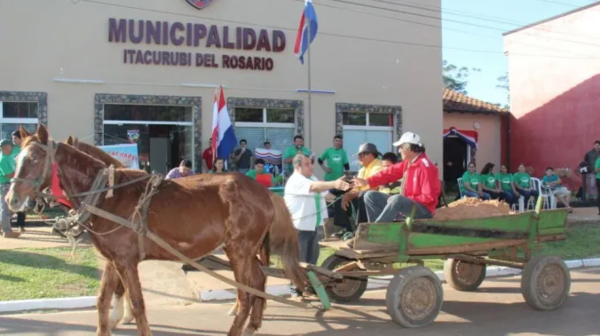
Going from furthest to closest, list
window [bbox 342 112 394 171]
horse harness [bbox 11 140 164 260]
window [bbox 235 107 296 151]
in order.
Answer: window [bbox 342 112 394 171] < window [bbox 235 107 296 151] < horse harness [bbox 11 140 164 260]

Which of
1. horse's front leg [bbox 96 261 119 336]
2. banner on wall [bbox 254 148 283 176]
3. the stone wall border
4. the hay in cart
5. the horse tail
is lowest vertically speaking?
horse's front leg [bbox 96 261 119 336]

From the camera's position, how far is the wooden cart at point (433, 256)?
6.41 m

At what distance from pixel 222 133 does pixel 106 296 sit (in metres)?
8.66

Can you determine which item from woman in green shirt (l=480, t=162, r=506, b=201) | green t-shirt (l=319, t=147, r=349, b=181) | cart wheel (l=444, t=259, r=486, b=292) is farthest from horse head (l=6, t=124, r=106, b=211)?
woman in green shirt (l=480, t=162, r=506, b=201)

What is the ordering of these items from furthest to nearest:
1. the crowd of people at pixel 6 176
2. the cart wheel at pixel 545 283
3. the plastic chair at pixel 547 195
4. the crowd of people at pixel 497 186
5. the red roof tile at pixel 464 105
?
1. the red roof tile at pixel 464 105
2. the plastic chair at pixel 547 195
3. the crowd of people at pixel 497 186
4. the crowd of people at pixel 6 176
5. the cart wheel at pixel 545 283

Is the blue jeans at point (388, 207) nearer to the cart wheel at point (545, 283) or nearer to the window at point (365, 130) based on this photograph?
the cart wheel at point (545, 283)

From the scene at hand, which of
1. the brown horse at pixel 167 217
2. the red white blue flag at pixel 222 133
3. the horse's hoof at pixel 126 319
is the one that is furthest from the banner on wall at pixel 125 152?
the brown horse at pixel 167 217

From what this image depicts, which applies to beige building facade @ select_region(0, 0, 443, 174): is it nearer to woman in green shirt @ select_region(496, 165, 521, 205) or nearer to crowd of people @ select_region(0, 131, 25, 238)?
woman in green shirt @ select_region(496, 165, 521, 205)

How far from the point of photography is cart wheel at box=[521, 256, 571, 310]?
23.9 ft

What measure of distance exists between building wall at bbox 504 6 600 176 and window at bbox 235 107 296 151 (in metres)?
12.1

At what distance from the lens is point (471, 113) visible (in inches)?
915

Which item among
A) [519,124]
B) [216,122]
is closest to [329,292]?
[216,122]

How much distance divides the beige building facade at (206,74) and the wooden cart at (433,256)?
9.35 m

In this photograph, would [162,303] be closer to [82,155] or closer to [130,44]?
[82,155]
